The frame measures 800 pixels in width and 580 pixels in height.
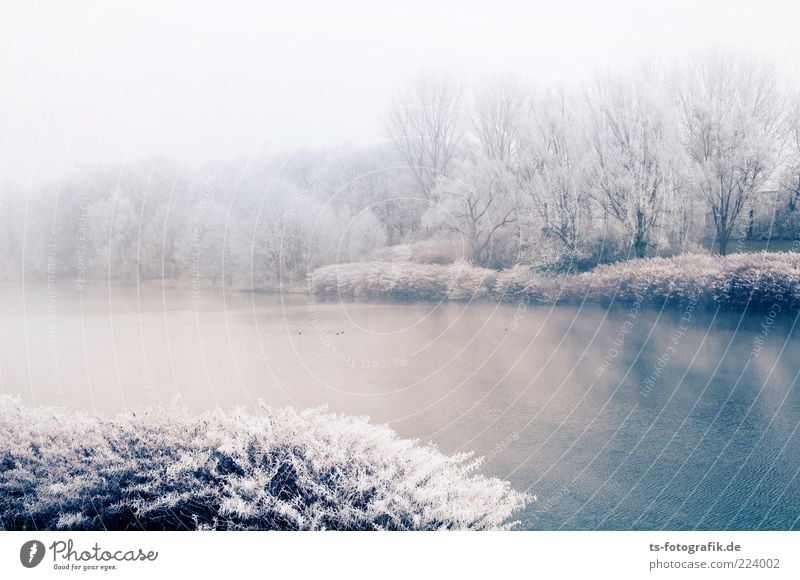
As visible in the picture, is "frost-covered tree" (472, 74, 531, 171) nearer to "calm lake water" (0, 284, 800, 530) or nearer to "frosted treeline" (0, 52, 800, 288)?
"frosted treeline" (0, 52, 800, 288)

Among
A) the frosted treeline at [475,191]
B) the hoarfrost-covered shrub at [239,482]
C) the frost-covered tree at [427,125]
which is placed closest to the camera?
the hoarfrost-covered shrub at [239,482]

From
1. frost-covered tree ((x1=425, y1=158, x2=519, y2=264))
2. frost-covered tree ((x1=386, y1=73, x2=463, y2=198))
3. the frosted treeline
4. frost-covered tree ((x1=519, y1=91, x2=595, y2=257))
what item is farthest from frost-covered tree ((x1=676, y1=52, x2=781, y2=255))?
frost-covered tree ((x1=386, y1=73, x2=463, y2=198))

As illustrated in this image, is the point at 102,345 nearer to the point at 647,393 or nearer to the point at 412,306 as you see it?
the point at 412,306

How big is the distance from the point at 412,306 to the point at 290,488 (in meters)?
1.30

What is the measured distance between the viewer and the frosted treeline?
126 inches

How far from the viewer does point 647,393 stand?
3.38m

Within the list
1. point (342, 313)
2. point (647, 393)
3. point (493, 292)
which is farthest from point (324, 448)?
point (647, 393)

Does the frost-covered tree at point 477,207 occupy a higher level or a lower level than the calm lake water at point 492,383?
higher

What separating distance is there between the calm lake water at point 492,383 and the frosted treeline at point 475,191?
0.28 meters

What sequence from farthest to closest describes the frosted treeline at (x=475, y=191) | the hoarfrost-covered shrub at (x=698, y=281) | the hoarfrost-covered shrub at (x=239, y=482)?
the hoarfrost-covered shrub at (x=698, y=281) < the frosted treeline at (x=475, y=191) < the hoarfrost-covered shrub at (x=239, y=482)

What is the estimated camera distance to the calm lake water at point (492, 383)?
2.82m
